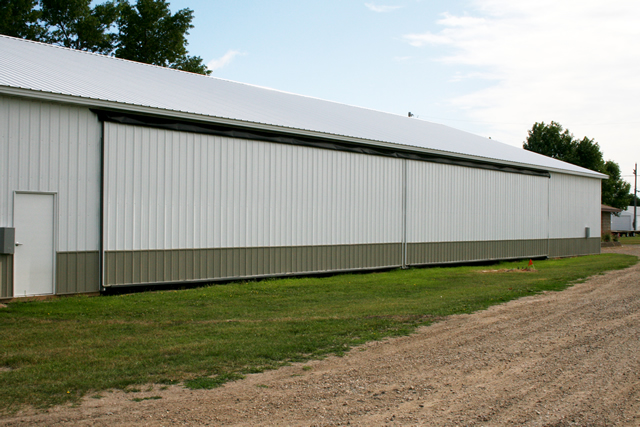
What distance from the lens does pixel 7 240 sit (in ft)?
36.1

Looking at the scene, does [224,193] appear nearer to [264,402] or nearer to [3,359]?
[3,359]

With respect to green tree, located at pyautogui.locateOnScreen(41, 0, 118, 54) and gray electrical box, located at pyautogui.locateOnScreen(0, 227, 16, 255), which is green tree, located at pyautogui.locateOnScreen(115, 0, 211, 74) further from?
gray electrical box, located at pyautogui.locateOnScreen(0, 227, 16, 255)

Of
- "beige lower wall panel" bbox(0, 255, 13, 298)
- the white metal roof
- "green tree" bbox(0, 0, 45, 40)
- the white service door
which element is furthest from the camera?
"green tree" bbox(0, 0, 45, 40)

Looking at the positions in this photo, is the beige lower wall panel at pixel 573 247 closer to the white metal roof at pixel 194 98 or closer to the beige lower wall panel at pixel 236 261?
the white metal roof at pixel 194 98

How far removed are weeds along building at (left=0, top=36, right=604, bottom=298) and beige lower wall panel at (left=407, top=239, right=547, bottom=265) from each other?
75 mm

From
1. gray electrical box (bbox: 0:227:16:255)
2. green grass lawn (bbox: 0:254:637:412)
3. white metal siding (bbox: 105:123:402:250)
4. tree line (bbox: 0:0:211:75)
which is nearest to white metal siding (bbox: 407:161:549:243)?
white metal siding (bbox: 105:123:402:250)

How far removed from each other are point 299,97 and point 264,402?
19.0 m

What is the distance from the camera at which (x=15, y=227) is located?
36.8 ft

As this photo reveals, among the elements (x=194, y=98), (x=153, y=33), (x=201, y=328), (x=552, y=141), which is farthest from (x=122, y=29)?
(x=552, y=141)

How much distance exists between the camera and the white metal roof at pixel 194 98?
484 inches

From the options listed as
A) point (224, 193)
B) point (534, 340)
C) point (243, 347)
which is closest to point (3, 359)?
point (243, 347)

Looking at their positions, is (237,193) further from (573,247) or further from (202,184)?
(573,247)

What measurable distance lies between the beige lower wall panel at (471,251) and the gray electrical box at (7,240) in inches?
475

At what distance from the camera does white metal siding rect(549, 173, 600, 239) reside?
25.9 m
